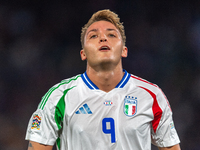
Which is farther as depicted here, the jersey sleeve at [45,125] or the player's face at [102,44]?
the player's face at [102,44]

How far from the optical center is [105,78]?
2047mm

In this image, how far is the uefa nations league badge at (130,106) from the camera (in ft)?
6.36

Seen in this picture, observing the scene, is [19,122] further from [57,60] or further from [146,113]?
[146,113]

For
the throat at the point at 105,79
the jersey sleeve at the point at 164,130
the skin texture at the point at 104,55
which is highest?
the skin texture at the point at 104,55

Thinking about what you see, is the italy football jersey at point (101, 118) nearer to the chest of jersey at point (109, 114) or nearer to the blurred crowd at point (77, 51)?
the chest of jersey at point (109, 114)

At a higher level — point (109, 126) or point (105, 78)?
point (105, 78)

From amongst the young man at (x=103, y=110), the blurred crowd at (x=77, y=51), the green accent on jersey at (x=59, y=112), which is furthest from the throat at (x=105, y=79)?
the blurred crowd at (x=77, y=51)

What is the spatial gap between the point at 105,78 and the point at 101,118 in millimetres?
349

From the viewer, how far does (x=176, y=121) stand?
4289 mm

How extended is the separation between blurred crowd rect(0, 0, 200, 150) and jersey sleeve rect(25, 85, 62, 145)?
228cm

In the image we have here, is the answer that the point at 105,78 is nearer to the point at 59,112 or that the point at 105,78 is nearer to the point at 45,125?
the point at 59,112

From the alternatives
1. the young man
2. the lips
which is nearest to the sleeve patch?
the young man

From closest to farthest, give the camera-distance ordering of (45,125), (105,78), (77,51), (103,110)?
(45,125) → (103,110) → (105,78) → (77,51)

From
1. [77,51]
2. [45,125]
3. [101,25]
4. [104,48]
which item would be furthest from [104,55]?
[77,51]
